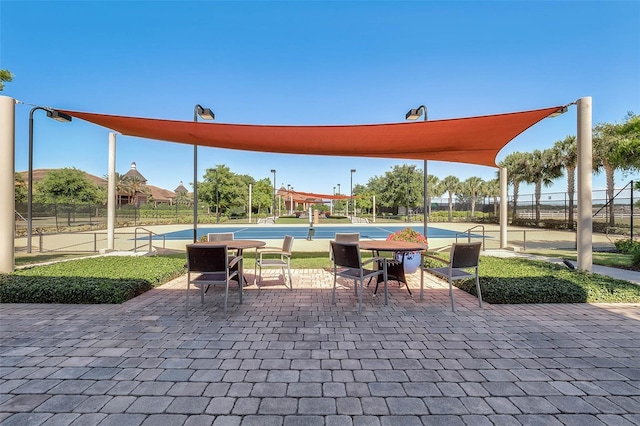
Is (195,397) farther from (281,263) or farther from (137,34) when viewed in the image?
(137,34)

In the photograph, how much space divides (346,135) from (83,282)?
166 inches

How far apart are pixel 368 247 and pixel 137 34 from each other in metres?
7.96

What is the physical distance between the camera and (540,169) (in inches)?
856

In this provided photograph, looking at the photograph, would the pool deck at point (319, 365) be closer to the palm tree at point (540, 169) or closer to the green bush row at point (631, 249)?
the green bush row at point (631, 249)

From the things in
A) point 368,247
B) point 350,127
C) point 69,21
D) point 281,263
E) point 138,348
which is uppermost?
point 69,21

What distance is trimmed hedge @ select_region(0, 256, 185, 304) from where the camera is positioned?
3988 mm

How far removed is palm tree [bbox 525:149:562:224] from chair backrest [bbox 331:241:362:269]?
871 inches

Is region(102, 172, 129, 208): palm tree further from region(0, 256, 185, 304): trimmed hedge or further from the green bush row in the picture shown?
the green bush row

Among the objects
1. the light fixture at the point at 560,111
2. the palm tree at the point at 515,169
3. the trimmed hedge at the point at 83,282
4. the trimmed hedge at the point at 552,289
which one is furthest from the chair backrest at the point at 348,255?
the palm tree at the point at 515,169

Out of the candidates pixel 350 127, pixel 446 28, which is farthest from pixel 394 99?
pixel 350 127

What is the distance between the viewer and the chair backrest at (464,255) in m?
3.85

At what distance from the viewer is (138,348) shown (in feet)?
8.75

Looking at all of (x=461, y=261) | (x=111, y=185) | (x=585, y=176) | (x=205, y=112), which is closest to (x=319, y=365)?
(x=461, y=261)

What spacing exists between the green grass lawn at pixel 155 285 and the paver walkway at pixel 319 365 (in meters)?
0.23
